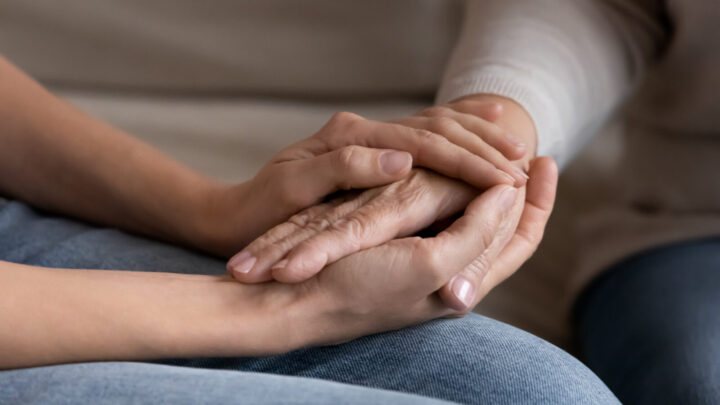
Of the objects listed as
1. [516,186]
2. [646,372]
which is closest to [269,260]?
[516,186]

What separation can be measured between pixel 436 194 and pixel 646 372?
355 mm

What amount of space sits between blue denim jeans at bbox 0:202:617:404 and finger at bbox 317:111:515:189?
141mm

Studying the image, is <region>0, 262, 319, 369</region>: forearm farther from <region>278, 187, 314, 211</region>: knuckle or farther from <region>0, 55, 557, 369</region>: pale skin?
<region>278, 187, 314, 211</region>: knuckle

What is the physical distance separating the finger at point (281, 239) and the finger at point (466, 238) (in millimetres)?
106

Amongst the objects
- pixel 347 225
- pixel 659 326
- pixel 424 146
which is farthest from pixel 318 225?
pixel 659 326

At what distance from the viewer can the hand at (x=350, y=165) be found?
0.69m

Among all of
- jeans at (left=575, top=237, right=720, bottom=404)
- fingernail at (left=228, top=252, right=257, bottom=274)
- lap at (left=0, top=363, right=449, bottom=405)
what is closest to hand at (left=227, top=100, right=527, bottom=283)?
fingernail at (left=228, top=252, right=257, bottom=274)

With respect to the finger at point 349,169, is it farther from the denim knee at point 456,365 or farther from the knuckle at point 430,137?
the denim knee at point 456,365

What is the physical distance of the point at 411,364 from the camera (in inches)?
23.5

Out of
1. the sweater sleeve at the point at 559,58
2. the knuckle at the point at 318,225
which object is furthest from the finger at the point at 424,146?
the sweater sleeve at the point at 559,58

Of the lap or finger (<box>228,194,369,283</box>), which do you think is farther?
finger (<box>228,194,369,283</box>)

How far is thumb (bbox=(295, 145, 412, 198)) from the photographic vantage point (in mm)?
686

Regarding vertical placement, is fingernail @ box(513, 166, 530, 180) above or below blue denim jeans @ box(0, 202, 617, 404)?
above

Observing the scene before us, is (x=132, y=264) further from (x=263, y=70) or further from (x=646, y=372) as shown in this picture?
(x=263, y=70)
